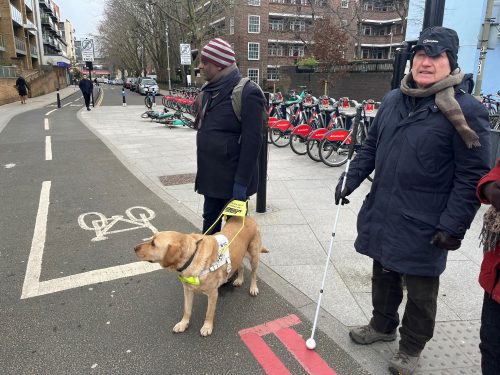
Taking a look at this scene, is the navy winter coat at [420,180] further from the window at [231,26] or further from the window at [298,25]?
the window at [231,26]

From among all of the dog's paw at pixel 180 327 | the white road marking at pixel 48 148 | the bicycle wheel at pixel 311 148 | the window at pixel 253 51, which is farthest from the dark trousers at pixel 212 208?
the window at pixel 253 51

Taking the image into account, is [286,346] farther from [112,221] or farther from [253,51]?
[253,51]

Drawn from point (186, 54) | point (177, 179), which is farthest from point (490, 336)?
point (186, 54)

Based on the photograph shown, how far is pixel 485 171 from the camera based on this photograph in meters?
2.09

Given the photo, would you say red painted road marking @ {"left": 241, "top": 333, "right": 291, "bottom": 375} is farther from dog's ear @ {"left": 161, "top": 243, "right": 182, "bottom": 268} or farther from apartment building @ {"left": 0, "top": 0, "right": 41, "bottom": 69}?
apartment building @ {"left": 0, "top": 0, "right": 41, "bottom": 69}

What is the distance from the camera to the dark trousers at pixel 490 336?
1.87 meters

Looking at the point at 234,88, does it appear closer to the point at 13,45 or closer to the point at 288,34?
the point at 13,45

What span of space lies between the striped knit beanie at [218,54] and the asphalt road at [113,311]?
2.06 m

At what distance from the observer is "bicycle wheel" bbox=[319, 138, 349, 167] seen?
8.31 m

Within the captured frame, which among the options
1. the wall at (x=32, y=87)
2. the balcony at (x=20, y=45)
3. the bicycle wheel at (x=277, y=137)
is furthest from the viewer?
the balcony at (x=20, y=45)

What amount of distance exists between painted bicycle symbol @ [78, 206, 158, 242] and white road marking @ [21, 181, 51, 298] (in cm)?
50

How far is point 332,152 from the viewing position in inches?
342

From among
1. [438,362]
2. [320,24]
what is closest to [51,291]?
[438,362]

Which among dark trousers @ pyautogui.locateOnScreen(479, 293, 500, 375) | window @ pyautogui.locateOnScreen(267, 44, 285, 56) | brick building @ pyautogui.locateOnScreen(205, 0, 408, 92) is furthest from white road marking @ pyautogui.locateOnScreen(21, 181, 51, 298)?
window @ pyautogui.locateOnScreen(267, 44, 285, 56)
